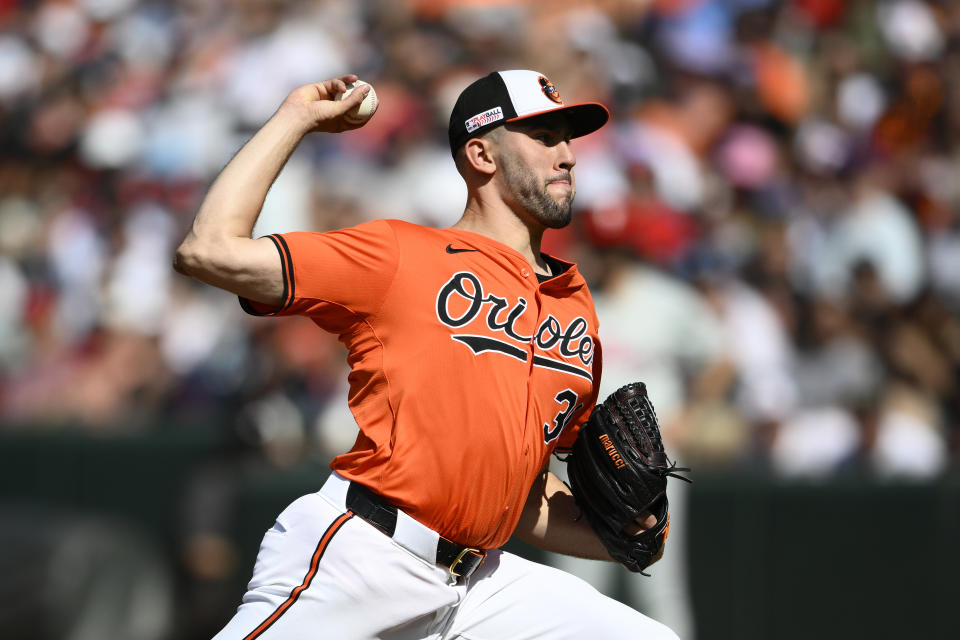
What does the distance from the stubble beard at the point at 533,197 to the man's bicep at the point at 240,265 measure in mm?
905

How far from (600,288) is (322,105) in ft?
11.7

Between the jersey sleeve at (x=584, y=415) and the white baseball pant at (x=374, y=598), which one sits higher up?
the jersey sleeve at (x=584, y=415)

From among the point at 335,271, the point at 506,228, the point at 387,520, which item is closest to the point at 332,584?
the point at 387,520

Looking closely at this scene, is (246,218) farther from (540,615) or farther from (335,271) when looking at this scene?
(540,615)

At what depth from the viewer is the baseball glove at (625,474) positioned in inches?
147

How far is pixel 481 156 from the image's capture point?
12.8 feet

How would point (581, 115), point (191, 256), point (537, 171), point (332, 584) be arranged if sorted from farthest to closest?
1. point (581, 115)
2. point (537, 171)
3. point (332, 584)
4. point (191, 256)

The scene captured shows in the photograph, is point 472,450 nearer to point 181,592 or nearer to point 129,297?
point 181,592

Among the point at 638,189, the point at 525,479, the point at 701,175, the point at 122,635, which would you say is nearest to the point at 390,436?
the point at 525,479

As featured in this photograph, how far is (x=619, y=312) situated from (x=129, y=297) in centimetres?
483

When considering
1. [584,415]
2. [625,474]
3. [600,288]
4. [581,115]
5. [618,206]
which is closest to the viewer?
[625,474]

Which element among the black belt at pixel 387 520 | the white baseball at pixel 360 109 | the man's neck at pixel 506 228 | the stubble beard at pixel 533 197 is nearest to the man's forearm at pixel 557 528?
the black belt at pixel 387 520

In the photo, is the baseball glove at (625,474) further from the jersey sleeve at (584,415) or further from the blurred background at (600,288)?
the blurred background at (600,288)

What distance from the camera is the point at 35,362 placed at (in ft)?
32.8
